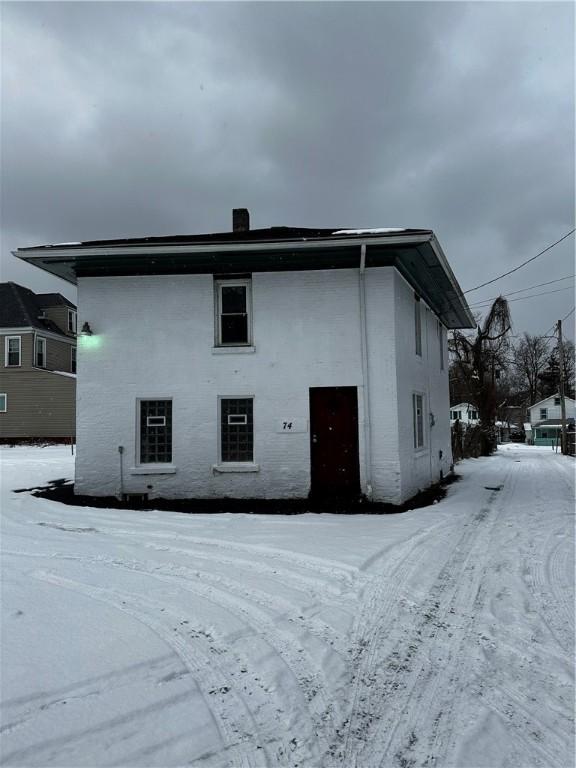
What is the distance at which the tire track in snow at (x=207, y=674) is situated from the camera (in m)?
2.82

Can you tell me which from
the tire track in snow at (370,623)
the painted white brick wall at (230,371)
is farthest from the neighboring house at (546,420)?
the tire track in snow at (370,623)

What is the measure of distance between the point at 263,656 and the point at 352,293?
8.09 metres

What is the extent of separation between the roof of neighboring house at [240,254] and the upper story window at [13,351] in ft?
64.5

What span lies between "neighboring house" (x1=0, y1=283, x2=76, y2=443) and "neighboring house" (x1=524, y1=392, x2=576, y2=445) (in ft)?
153

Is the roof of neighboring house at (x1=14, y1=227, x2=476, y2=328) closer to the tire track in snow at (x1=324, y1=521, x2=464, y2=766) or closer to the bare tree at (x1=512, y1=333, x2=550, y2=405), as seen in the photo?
the tire track in snow at (x1=324, y1=521, x2=464, y2=766)

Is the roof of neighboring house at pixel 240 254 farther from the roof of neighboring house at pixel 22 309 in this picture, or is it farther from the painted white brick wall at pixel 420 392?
the roof of neighboring house at pixel 22 309

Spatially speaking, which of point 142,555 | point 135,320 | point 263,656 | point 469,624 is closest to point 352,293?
point 135,320

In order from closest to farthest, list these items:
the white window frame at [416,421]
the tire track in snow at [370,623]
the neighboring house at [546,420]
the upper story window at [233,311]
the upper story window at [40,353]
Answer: the tire track in snow at [370,623] < the upper story window at [233,311] < the white window frame at [416,421] < the upper story window at [40,353] < the neighboring house at [546,420]

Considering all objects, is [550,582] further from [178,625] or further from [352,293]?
[352,293]

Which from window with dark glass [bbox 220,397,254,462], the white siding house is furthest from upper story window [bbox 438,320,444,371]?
the white siding house

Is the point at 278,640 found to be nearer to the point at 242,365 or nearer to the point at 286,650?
the point at 286,650

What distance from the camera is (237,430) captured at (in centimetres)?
1100

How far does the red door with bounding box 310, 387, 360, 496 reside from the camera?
35.0ft

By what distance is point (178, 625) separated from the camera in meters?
4.32
